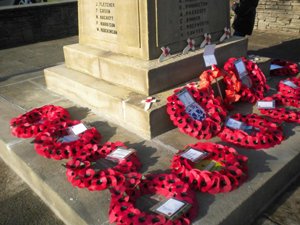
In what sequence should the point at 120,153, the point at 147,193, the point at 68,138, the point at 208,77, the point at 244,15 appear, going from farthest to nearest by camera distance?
the point at 244,15
the point at 208,77
the point at 68,138
the point at 120,153
the point at 147,193

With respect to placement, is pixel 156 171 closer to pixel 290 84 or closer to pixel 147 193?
pixel 147 193

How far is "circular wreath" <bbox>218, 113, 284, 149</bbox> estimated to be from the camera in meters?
3.24

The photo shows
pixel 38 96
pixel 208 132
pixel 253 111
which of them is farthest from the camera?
pixel 38 96

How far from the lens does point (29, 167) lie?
311 centimetres

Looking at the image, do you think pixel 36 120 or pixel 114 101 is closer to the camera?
pixel 114 101

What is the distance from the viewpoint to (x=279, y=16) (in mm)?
9094

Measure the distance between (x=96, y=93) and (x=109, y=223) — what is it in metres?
2.03

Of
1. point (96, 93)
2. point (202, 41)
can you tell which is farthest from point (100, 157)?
point (202, 41)

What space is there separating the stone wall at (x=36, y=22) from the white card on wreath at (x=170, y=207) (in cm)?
782

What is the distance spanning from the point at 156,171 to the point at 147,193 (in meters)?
0.34

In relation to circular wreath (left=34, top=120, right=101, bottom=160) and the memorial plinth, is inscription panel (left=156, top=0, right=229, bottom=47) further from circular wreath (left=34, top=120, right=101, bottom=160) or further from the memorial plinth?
circular wreath (left=34, top=120, right=101, bottom=160)

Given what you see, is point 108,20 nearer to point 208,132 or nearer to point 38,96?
point 38,96

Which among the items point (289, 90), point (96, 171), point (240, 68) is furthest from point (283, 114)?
point (96, 171)

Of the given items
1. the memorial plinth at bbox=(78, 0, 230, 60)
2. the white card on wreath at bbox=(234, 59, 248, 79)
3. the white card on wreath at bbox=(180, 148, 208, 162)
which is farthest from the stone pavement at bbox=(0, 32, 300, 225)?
the white card on wreath at bbox=(234, 59, 248, 79)
